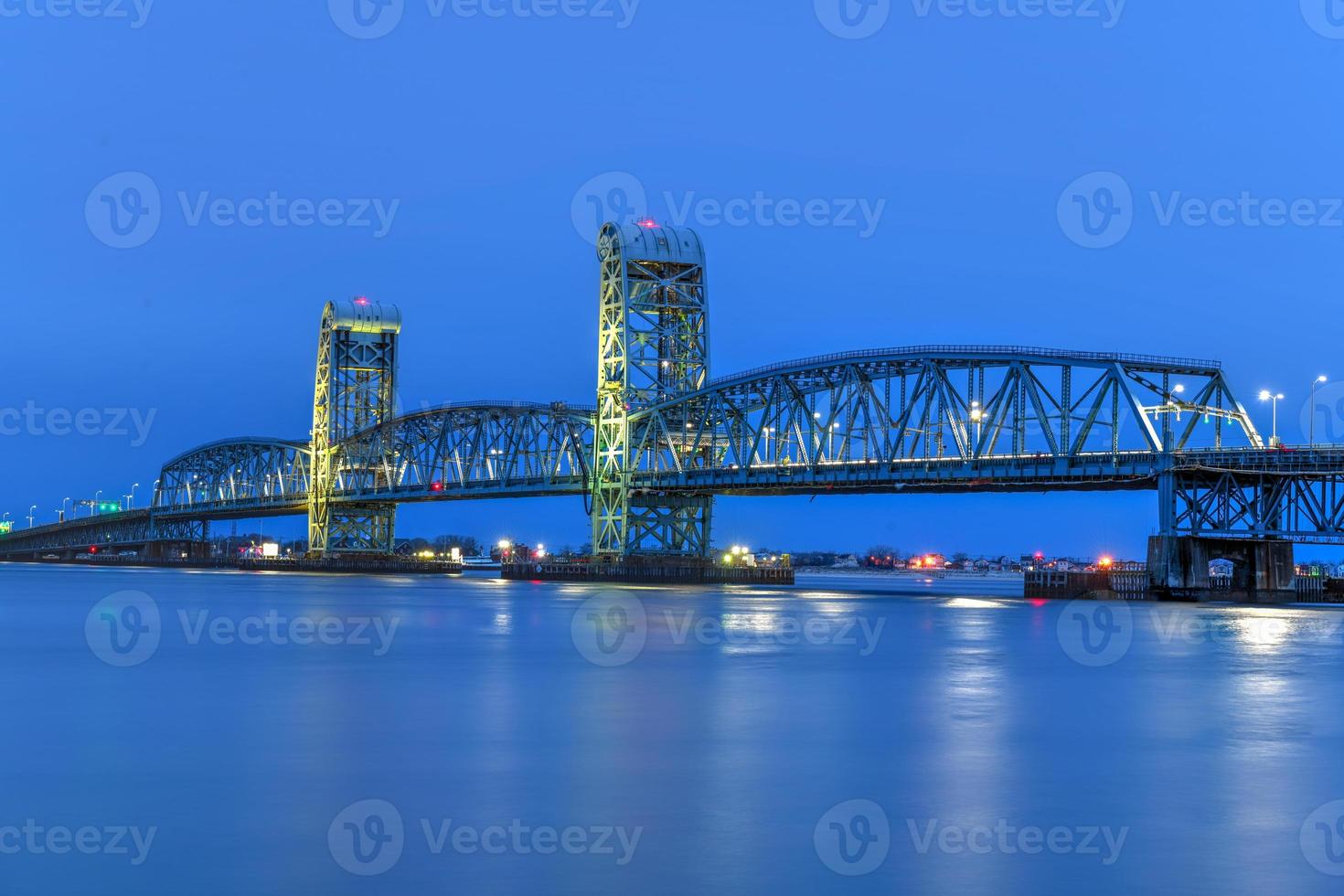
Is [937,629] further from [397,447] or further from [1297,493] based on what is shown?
[397,447]

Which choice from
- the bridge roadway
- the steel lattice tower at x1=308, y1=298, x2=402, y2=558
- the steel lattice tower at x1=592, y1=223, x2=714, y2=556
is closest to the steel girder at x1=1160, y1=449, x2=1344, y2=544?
the bridge roadway

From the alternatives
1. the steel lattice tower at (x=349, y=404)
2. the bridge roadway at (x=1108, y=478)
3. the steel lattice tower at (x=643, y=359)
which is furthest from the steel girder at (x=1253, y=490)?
the steel lattice tower at (x=349, y=404)

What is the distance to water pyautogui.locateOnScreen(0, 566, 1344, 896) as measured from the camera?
47.2ft

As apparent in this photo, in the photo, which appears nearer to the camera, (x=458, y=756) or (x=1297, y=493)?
(x=458, y=756)

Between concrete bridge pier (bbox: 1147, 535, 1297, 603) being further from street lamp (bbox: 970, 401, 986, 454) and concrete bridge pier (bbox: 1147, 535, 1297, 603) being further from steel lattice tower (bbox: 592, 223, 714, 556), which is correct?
steel lattice tower (bbox: 592, 223, 714, 556)

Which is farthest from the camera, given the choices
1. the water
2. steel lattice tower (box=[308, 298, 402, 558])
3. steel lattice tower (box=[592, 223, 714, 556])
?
steel lattice tower (box=[308, 298, 402, 558])

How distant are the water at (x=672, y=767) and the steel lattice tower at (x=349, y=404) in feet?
445

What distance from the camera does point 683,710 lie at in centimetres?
2681

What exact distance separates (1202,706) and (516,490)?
112 meters

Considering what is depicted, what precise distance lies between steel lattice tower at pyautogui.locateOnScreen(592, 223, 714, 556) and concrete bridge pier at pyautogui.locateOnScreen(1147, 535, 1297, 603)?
47.0m

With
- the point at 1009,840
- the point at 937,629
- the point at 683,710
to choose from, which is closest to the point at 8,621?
the point at 937,629

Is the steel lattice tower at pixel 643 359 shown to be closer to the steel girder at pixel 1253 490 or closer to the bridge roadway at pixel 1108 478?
the bridge roadway at pixel 1108 478

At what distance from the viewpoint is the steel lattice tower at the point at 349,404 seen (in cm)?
17712

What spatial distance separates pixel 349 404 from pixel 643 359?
70.7 metres
